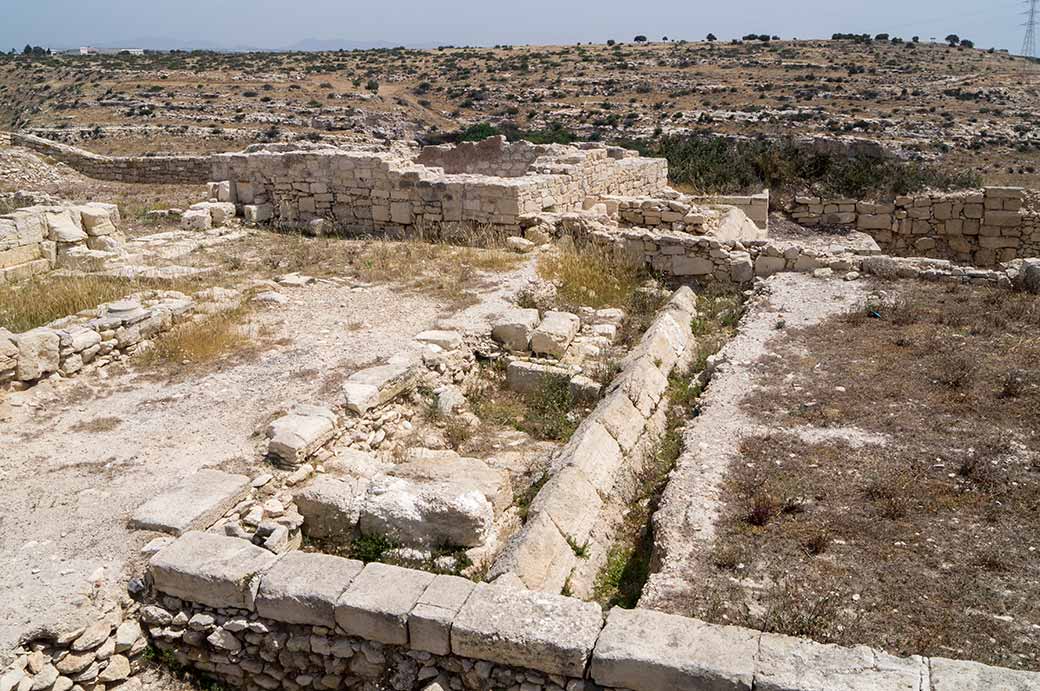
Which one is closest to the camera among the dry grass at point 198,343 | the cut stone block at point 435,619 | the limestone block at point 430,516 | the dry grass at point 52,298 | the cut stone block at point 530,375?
the cut stone block at point 435,619

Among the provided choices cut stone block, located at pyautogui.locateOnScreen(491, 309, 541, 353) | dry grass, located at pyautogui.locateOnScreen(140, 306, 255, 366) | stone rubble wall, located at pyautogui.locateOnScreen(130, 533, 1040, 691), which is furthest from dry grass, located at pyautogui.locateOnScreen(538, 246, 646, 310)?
stone rubble wall, located at pyautogui.locateOnScreen(130, 533, 1040, 691)

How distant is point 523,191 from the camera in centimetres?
1244

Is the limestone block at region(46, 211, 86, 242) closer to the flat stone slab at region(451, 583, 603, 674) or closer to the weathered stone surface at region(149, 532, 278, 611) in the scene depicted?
the weathered stone surface at region(149, 532, 278, 611)

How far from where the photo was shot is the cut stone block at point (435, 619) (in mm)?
4004

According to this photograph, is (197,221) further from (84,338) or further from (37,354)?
(37,354)

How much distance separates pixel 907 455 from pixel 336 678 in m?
4.13

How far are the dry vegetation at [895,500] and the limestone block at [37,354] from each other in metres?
5.95

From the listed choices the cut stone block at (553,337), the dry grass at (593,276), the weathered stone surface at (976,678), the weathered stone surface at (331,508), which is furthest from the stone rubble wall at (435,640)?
the dry grass at (593,276)

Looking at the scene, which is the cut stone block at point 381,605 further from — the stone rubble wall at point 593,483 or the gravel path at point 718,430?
the gravel path at point 718,430

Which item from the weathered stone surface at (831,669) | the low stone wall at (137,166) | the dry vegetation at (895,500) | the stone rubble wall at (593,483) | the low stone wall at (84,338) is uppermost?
the low stone wall at (137,166)

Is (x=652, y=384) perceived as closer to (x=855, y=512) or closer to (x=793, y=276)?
(x=855, y=512)

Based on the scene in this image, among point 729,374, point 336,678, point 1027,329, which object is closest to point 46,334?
point 336,678

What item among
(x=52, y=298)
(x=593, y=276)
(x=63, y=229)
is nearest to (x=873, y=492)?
(x=593, y=276)

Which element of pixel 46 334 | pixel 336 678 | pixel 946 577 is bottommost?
pixel 336 678
